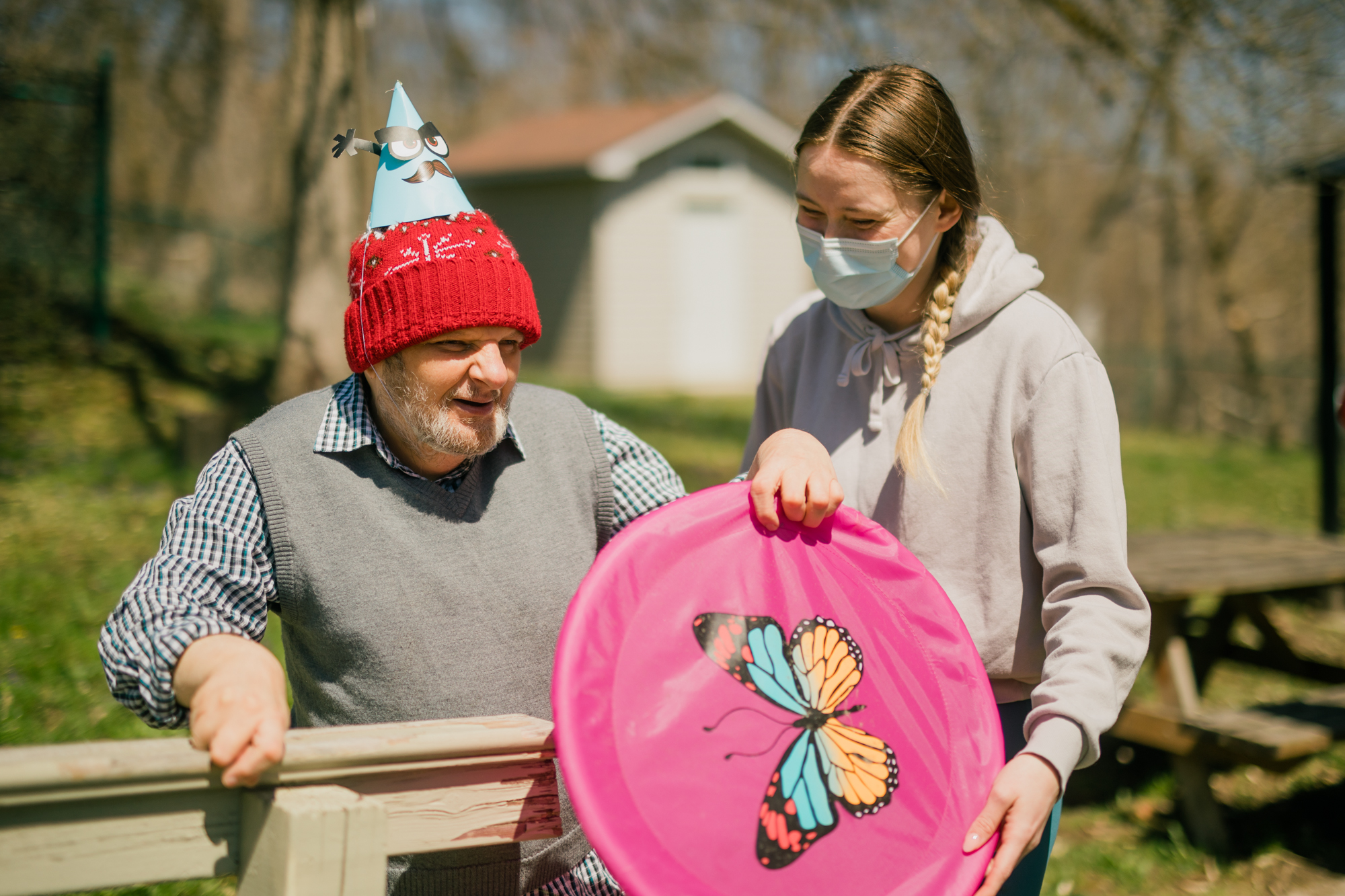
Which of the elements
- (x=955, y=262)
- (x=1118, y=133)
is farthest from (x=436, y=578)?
(x=1118, y=133)

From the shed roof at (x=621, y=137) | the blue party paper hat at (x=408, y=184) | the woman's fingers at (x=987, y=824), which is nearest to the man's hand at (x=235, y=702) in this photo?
the blue party paper hat at (x=408, y=184)

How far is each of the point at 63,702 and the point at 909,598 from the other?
134 inches

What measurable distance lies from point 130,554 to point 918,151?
516cm

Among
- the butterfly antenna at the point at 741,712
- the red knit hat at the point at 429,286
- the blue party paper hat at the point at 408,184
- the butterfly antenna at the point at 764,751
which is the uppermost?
the blue party paper hat at the point at 408,184

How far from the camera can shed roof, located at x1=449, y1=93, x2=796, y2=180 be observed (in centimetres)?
1767

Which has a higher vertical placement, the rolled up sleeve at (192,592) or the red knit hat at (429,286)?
the red knit hat at (429,286)

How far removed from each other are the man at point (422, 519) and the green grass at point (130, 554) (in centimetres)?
161

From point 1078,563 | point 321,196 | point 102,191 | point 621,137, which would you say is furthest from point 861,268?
point 621,137

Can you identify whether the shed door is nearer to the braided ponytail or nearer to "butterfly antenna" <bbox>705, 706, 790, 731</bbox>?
the braided ponytail

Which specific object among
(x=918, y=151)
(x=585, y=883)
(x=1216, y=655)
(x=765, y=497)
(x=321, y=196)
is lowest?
(x=1216, y=655)

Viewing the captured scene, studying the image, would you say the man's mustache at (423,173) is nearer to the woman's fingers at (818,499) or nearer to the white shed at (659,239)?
the woman's fingers at (818,499)

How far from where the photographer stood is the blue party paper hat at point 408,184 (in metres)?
1.98

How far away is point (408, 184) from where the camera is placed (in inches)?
78.0

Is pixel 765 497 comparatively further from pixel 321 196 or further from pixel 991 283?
pixel 321 196
